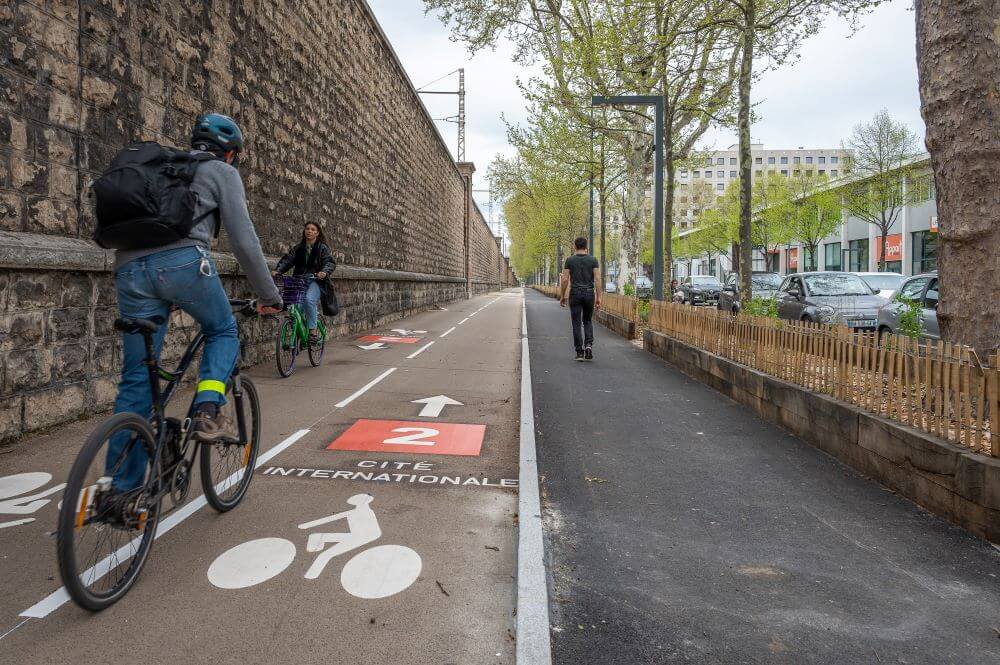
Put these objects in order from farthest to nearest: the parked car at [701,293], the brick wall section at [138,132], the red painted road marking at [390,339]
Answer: the parked car at [701,293], the red painted road marking at [390,339], the brick wall section at [138,132]

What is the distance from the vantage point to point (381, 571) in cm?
323

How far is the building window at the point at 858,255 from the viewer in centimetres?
4473

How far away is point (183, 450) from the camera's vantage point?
322 centimetres

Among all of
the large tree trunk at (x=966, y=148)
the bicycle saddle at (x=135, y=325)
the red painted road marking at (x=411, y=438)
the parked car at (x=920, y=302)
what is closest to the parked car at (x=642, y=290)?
the parked car at (x=920, y=302)

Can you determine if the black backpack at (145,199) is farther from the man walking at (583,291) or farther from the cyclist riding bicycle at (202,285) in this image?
the man walking at (583,291)

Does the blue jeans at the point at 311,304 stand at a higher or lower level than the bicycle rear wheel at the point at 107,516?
higher

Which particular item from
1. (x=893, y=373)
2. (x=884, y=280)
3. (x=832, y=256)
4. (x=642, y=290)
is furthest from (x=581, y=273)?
(x=832, y=256)

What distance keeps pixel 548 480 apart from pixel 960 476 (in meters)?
2.55

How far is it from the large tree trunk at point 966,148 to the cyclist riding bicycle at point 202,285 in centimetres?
545

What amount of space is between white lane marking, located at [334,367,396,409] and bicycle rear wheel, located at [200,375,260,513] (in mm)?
3047

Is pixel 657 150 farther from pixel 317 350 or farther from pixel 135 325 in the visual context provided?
pixel 135 325

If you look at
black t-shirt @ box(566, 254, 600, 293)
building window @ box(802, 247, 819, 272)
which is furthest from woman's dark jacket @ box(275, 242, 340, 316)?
building window @ box(802, 247, 819, 272)

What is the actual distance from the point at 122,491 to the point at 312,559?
3.13ft

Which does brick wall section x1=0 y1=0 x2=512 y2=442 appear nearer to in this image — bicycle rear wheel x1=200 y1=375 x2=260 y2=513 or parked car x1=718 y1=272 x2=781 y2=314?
bicycle rear wheel x1=200 y1=375 x2=260 y2=513
